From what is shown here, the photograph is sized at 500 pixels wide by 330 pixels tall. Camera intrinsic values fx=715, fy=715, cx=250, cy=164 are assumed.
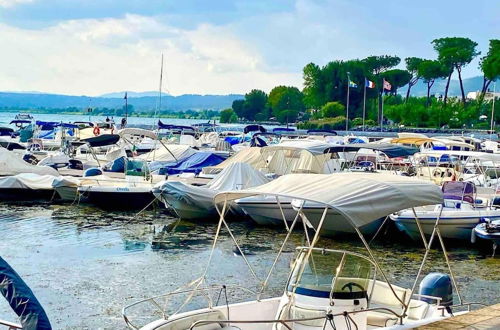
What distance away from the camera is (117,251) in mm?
21484

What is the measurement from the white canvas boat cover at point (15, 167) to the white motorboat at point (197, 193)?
1020 centimetres

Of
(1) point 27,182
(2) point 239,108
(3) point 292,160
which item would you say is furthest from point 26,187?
(2) point 239,108

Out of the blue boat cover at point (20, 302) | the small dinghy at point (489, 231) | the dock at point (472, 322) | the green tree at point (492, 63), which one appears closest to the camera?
the blue boat cover at point (20, 302)

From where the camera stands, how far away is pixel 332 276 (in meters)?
9.91

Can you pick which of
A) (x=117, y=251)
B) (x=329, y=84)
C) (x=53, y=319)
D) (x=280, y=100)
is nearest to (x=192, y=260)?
(x=117, y=251)

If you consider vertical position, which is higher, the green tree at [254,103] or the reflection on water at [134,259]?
the green tree at [254,103]

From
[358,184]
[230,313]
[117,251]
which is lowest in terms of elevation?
[117,251]

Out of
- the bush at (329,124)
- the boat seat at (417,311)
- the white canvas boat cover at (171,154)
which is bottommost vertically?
the boat seat at (417,311)

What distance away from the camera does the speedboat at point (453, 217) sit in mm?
21672

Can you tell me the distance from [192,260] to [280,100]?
472ft

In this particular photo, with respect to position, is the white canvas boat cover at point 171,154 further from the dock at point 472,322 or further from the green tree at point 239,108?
the green tree at point 239,108

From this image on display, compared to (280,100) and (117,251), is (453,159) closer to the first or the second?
(117,251)

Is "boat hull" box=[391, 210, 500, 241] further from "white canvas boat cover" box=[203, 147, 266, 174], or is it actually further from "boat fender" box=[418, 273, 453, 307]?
"white canvas boat cover" box=[203, 147, 266, 174]

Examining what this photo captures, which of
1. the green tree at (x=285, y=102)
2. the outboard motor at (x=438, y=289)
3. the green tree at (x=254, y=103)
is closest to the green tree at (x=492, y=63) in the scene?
the green tree at (x=285, y=102)
